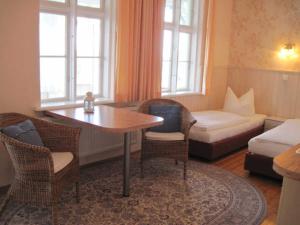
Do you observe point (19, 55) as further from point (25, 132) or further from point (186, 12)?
point (186, 12)

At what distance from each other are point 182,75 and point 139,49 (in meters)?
1.52

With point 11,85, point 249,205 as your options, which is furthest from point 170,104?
point 11,85

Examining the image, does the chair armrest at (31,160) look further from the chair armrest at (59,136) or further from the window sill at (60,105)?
the window sill at (60,105)

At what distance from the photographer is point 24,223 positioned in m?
2.72

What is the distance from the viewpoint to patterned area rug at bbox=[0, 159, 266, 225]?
2.86 metres

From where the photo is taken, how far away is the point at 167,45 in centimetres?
522

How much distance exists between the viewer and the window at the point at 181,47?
5.18 meters

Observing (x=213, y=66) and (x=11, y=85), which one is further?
(x=213, y=66)

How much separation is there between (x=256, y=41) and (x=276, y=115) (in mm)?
1343

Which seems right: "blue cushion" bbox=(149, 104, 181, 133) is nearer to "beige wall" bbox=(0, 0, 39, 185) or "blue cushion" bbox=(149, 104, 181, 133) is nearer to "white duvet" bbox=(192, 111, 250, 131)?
"white duvet" bbox=(192, 111, 250, 131)

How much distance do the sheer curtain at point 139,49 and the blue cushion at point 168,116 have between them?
1.29ft

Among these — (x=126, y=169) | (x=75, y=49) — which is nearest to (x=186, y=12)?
(x=75, y=49)

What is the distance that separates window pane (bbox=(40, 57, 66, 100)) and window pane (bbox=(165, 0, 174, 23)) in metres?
1.88

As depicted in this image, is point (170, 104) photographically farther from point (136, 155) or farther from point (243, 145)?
point (243, 145)
